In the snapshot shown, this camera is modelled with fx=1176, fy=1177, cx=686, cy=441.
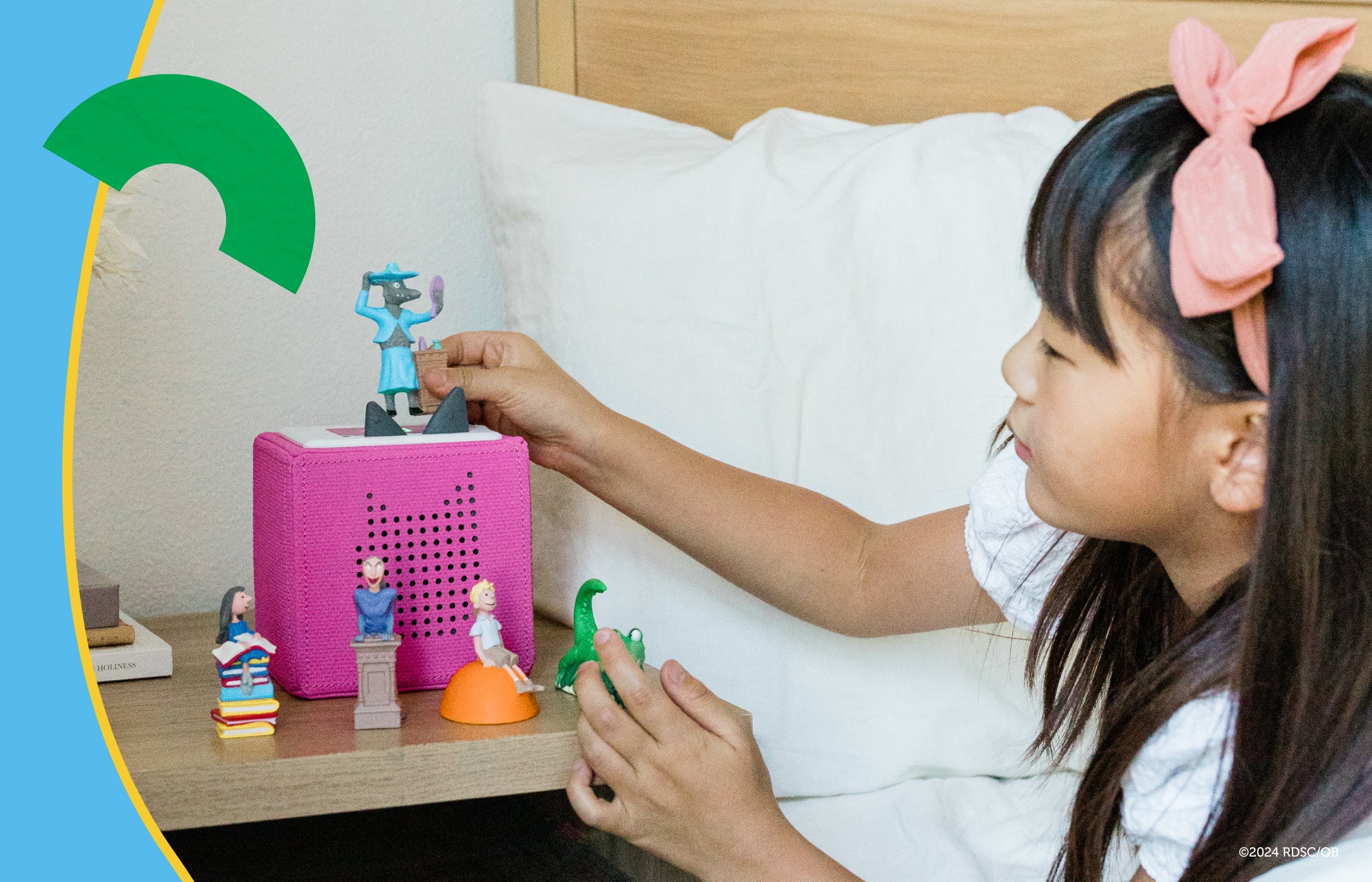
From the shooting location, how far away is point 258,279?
1.15 m

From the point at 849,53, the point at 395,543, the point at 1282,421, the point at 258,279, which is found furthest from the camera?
the point at 849,53

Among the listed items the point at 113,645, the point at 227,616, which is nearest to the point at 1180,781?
the point at 227,616

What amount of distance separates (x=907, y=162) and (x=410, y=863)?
75 centimetres

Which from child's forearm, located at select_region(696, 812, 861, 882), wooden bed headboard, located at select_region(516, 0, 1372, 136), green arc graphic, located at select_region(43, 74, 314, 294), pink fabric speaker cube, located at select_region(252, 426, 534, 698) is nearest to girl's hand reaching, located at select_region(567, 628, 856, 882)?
child's forearm, located at select_region(696, 812, 861, 882)

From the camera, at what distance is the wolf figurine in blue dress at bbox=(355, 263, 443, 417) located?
0.87 meters

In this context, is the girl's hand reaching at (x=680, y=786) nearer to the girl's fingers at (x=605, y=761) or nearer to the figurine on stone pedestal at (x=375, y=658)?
the girl's fingers at (x=605, y=761)

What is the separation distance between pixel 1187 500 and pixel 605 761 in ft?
1.29

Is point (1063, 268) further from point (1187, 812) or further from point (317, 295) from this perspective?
point (317, 295)

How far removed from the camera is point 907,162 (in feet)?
3.46

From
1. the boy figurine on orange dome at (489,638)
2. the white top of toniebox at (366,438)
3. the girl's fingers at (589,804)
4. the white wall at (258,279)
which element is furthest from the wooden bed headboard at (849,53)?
the girl's fingers at (589,804)

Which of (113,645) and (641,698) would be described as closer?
(641,698)

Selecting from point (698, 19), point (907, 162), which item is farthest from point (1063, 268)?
point (698, 19)

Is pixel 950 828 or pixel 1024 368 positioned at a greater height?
pixel 1024 368

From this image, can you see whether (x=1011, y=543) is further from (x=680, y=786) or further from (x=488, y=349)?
(x=488, y=349)
